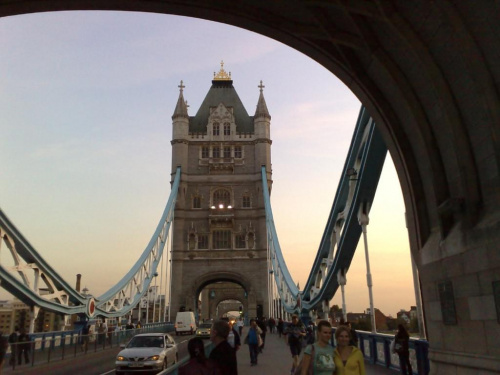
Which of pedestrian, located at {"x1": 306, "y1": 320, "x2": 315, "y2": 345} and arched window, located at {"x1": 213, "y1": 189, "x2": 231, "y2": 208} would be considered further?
arched window, located at {"x1": 213, "y1": 189, "x2": 231, "y2": 208}

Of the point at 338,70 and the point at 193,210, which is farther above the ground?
the point at 193,210

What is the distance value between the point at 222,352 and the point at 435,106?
5074mm

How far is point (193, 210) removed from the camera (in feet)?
176

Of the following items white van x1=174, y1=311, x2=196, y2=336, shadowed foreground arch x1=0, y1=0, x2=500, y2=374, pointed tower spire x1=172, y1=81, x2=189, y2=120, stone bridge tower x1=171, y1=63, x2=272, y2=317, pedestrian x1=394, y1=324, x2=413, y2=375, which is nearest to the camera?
shadowed foreground arch x1=0, y1=0, x2=500, y2=374

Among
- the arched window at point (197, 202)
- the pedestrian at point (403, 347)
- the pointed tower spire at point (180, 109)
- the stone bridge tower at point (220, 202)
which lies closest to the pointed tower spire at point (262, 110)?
the stone bridge tower at point (220, 202)

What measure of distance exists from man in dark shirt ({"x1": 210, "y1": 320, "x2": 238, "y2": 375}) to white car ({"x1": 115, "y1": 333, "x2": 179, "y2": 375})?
806 centimetres

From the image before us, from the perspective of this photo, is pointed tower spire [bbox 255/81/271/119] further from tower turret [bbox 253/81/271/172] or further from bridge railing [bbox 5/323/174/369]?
bridge railing [bbox 5/323/174/369]

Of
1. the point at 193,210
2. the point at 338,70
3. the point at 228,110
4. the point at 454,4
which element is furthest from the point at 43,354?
the point at 228,110

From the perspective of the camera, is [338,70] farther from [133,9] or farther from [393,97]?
[133,9]

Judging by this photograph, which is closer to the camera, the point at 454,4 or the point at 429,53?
the point at 454,4

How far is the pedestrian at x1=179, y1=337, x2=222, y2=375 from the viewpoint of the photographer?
415cm

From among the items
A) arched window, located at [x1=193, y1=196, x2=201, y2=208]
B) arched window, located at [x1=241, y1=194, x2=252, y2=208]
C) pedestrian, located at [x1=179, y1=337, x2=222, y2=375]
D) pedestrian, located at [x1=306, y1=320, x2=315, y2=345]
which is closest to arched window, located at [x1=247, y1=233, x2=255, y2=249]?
arched window, located at [x1=241, y1=194, x2=252, y2=208]

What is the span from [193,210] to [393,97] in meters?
46.5

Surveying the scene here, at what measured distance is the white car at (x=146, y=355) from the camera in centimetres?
1181
